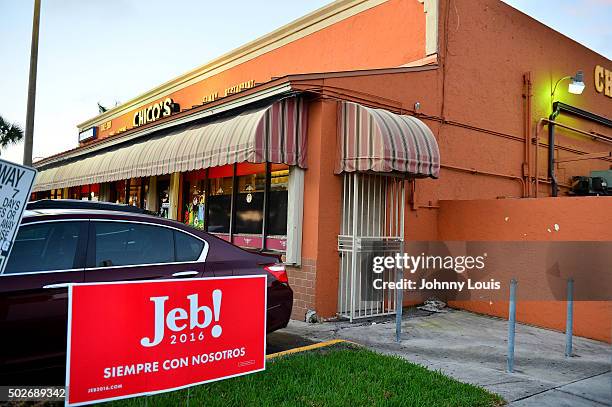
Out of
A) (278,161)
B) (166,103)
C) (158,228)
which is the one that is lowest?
(158,228)

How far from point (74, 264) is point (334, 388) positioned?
259 cm

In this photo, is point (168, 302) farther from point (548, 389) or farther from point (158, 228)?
point (548, 389)

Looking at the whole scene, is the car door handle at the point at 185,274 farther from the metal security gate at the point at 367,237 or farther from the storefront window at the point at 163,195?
the storefront window at the point at 163,195

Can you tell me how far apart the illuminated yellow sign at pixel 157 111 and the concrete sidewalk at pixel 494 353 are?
12.6 m

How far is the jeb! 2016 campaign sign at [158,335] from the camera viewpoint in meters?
3.07

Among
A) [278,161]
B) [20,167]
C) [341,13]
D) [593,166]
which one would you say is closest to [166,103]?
[341,13]

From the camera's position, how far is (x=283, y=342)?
6348mm

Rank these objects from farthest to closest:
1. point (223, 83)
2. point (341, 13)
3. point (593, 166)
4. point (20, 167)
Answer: point (223, 83)
point (593, 166)
point (341, 13)
point (20, 167)

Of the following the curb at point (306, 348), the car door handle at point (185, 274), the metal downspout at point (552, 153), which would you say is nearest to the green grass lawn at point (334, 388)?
the curb at point (306, 348)

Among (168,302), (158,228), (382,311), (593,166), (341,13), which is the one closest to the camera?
(168,302)

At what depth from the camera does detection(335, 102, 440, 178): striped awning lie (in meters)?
7.58

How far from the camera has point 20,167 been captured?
323 centimetres

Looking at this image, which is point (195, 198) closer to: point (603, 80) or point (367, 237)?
point (367, 237)

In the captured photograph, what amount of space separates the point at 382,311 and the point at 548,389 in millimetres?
3741
